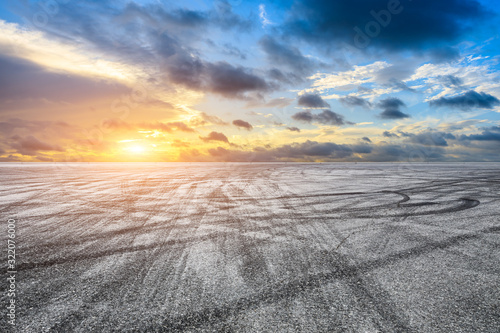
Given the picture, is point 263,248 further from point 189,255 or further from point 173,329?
point 173,329

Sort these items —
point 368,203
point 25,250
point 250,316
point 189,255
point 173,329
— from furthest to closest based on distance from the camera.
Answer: point 368,203, point 25,250, point 189,255, point 250,316, point 173,329

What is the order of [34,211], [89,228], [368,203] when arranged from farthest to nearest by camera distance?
[368,203] < [34,211] < [89,228]

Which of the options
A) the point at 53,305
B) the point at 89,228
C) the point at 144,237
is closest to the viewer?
the point at 53,305

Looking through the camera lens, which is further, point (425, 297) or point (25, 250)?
point (25, 250)

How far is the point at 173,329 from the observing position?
9.45 feet

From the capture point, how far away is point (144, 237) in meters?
6.20

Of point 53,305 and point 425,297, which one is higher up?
point 53,305

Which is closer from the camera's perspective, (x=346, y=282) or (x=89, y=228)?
(x=346, y=282)

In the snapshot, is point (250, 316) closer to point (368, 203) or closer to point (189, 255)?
point (189, 255)

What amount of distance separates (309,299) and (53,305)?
3194 mm

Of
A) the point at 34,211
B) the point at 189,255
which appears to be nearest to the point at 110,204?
the point at 34,211

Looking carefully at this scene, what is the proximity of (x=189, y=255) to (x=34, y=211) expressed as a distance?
7.38 metres

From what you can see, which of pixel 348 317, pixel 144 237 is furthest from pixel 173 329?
pixel 144 237

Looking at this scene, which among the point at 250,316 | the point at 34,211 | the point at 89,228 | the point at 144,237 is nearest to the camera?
the point at 250,316
